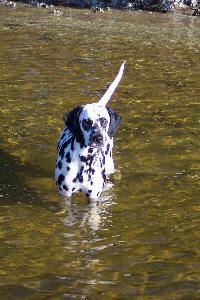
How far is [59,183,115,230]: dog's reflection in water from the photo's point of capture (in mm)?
6836

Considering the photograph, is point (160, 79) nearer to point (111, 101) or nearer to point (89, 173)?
point (111, 101)

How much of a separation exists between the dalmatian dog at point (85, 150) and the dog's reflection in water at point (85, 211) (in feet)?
0.55

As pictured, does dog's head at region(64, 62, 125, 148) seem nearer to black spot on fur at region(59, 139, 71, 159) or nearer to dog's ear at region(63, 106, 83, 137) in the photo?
dog's ear at region(63, 106, 83, 137)

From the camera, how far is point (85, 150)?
692cm

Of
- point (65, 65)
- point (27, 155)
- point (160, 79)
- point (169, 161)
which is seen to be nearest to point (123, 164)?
point (169, 161)

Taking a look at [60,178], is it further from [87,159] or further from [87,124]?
[87,124]

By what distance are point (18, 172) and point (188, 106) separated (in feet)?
15.8

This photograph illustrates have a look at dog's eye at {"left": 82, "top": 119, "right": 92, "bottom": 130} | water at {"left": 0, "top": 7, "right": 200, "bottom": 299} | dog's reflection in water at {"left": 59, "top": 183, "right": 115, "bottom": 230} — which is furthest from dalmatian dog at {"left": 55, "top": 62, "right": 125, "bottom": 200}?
water at {"left": 0, "top": 7, "right": 200, "bottom": 299}

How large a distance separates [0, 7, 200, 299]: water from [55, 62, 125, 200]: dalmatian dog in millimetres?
371

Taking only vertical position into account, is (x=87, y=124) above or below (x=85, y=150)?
above

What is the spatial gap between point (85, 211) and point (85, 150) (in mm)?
796

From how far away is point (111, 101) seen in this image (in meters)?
12.4

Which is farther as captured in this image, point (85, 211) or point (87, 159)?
point (85, 211)

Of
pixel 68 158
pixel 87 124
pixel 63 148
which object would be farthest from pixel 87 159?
pixel 87 124
